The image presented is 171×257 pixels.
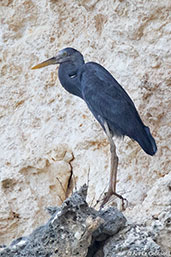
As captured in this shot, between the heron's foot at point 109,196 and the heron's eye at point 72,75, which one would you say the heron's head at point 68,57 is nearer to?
the heron's eye at point 72,75

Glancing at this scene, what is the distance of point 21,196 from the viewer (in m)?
4.15

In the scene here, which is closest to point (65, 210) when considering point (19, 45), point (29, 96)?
point (29, 96)

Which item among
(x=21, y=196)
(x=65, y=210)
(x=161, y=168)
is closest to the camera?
(x=65, y=210)

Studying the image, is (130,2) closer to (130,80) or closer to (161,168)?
(130,80)

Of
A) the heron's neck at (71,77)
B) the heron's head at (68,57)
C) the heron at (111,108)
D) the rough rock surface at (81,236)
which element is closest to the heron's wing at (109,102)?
the heron at (111,108)

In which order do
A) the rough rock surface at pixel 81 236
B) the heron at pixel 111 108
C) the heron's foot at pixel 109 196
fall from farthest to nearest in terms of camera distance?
the heron at pixel 111 108
the heron's foot at pixel 109 196
the rough rock surface at pixel 81 236

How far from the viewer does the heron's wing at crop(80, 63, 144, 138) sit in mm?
3730

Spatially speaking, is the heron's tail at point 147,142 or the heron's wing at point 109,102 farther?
the heron's wing at point 109,102

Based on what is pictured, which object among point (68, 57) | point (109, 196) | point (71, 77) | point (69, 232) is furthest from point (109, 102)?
point (69, 232)

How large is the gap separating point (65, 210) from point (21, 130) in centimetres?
185

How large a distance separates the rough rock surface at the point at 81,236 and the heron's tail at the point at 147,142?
0.85 m

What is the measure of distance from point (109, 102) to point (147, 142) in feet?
1.19

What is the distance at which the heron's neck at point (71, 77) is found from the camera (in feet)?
12.9

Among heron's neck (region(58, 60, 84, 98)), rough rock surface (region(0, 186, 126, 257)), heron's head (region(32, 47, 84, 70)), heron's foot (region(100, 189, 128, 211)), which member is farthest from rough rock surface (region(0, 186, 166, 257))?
heron's head (region(32, 47, 84, 70))
